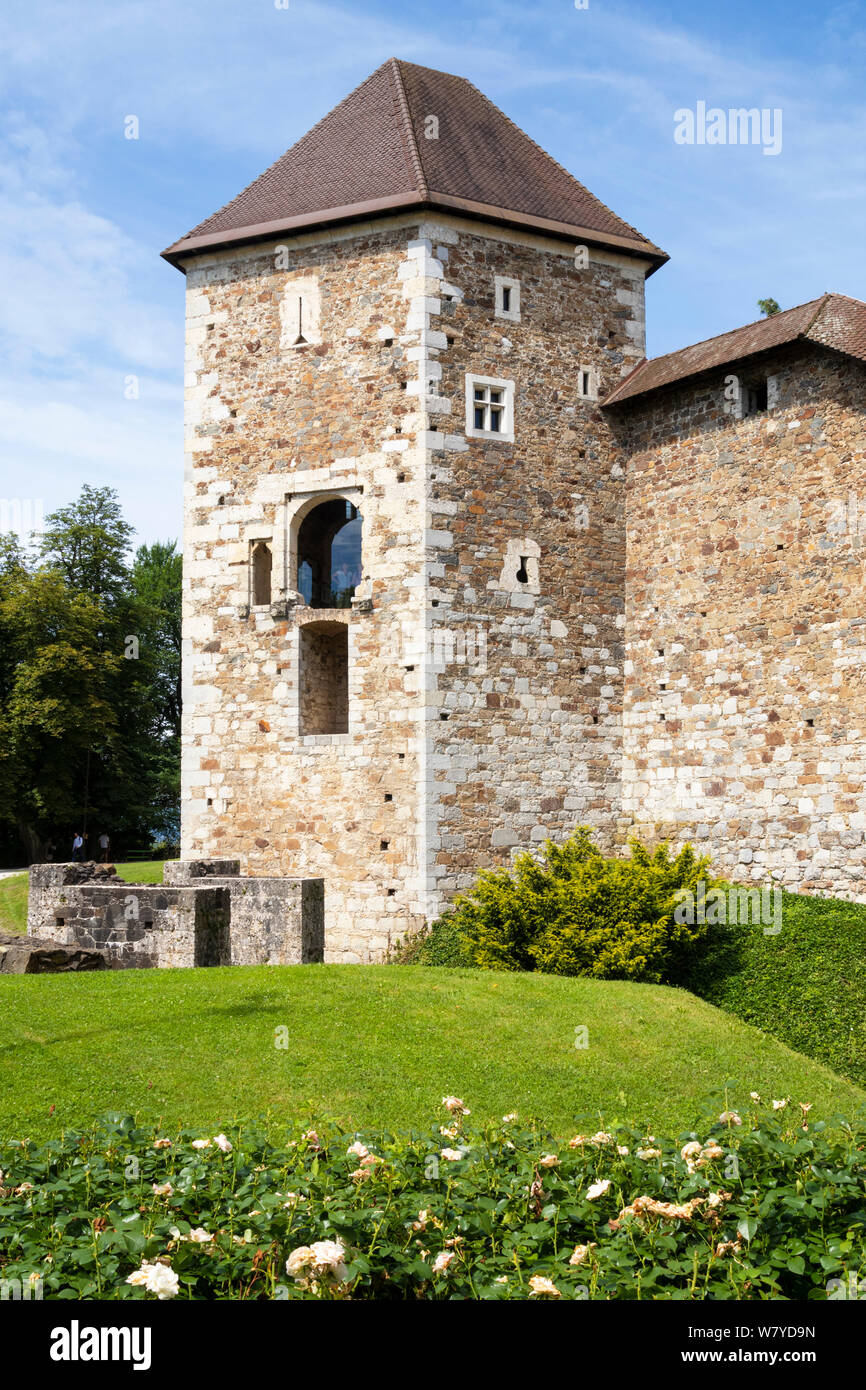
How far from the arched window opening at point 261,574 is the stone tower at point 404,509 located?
0.19 feet

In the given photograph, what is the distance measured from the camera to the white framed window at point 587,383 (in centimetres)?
1802

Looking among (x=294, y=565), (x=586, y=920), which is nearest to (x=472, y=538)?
(x=294, y=565)

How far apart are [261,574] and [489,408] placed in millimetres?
4104

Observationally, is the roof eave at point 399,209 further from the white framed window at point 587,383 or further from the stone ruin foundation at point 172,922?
the stone ruin foundation at point 172,922

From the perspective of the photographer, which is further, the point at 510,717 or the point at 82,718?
the point at 82,718

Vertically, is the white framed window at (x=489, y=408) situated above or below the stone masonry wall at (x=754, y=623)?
above

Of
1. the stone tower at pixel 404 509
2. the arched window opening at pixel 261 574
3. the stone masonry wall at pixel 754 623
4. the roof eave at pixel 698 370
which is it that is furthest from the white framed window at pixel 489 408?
the arched window opening at pixel 261 574

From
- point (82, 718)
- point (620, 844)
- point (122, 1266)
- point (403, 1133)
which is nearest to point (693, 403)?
point (620, 844)

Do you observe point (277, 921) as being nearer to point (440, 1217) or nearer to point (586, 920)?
point (586, 920)

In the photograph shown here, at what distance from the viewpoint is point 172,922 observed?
40.3ft

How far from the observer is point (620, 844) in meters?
17.7
